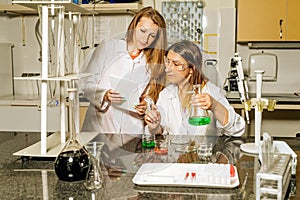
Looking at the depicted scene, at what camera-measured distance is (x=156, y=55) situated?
1517mm

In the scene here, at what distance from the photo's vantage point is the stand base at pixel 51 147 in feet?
4.89

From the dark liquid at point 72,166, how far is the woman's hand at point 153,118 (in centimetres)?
37

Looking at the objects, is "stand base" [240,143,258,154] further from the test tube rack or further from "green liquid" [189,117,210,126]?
the test tube rack

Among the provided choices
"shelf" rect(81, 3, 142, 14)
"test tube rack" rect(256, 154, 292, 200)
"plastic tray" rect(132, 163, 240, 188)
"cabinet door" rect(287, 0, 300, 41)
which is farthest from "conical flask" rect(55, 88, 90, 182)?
"cabinet door" rect(287, 0, 300, 41)

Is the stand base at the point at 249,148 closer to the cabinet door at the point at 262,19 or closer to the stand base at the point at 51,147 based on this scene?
the stand base at the point at 51,147

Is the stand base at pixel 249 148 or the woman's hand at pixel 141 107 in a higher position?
the woman's hand at pixel 141 107

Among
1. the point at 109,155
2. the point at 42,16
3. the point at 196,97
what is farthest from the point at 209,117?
the point at 42,16

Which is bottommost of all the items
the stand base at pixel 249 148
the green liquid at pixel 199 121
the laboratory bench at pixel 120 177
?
the laboratory bench at pixel 120 177

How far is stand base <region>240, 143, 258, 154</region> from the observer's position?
5.18ft

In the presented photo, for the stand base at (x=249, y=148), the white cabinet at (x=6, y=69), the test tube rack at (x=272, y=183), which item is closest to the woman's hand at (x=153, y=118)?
the stand base at (x=249, y=148)

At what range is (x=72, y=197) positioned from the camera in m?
1.15

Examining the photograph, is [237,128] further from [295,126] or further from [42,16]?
[295,126]

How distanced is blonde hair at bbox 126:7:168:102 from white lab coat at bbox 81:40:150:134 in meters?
0.02

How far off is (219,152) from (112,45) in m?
0.58
